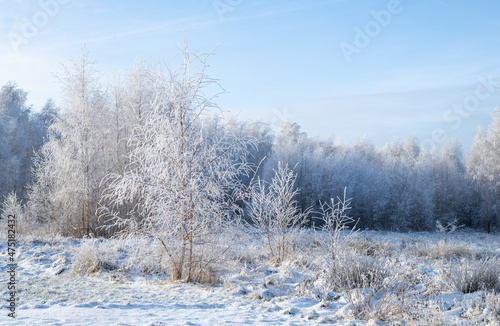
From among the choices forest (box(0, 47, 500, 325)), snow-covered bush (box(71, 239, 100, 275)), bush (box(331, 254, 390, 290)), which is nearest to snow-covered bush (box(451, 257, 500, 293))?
forest (box(0, 47, 500, 325))

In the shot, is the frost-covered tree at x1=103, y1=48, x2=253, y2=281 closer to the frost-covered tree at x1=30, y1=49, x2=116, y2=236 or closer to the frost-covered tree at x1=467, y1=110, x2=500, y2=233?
the frost-covered tree at x1=30, y1=49, x2=116, y2=236

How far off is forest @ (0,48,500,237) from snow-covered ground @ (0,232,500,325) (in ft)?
4.15

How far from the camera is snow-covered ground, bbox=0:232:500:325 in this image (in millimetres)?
4293

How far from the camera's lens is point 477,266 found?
564 cm

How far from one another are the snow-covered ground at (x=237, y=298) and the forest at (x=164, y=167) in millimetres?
1265

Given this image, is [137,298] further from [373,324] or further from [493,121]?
[493,121]

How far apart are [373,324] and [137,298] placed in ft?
11.4

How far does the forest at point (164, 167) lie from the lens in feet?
21.9

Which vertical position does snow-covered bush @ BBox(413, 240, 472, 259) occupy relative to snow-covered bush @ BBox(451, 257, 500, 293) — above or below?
below

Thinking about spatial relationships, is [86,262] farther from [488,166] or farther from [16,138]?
[488,166]

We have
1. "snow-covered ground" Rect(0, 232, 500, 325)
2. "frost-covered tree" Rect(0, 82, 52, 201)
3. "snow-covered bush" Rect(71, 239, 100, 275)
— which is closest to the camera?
"snow-covered ground" Rect(0, 232, 500, 325)

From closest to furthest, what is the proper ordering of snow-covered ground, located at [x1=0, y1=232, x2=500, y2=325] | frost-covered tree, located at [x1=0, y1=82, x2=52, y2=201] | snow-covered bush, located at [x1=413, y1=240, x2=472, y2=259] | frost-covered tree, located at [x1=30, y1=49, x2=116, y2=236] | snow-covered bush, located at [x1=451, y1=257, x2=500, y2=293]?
1. snow-covered ground, located at [x1=0, y1=232, x2=500, y2=325]
2. snow-covered bush, located at [x1=451, y1=257, x2=500, y2=293]
3. snow-covered bush, located at [x1=413, y1=240, x2=472, y2=259]
4. frost-covered tree, located at [x1=30, y1=49, x2=116, y2=236]
5. frost-covered tree, located at [x1=0, y1=82, x2=52, y2=201]

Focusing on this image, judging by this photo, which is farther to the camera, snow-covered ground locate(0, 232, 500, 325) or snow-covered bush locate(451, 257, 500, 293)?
snow-covered bush locate(451, 257, 500, 293)

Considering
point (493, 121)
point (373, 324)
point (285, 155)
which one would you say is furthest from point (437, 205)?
point (373, 324)
